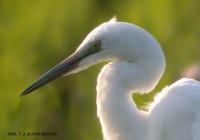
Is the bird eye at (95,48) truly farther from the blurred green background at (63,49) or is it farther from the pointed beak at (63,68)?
the blurred green background at (63,49)

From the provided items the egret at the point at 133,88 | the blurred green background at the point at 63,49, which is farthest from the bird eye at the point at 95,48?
the blurred green background at the point at 63,49

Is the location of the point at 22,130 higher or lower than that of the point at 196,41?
lower

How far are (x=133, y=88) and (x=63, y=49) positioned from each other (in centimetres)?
201

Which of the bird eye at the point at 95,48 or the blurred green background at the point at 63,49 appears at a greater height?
the blurred green background at the point at 63,49

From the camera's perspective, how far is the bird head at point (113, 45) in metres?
3.01

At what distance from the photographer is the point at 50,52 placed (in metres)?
5.00

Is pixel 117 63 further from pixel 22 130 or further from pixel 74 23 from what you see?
pixel 74 23

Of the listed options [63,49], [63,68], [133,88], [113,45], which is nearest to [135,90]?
[133,88]

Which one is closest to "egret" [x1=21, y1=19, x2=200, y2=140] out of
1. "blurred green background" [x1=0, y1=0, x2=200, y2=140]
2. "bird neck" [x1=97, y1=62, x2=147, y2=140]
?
"bird neck" [x1=97, y1=62, x2=147, y2=140]

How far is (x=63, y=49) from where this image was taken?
504 centimetres

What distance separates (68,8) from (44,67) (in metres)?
0.57

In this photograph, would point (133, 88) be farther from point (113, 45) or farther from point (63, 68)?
point (63, 68)

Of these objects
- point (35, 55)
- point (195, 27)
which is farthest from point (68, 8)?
point (195, 27)

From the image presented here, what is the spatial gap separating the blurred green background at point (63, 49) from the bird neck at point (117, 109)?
1.22 metres
